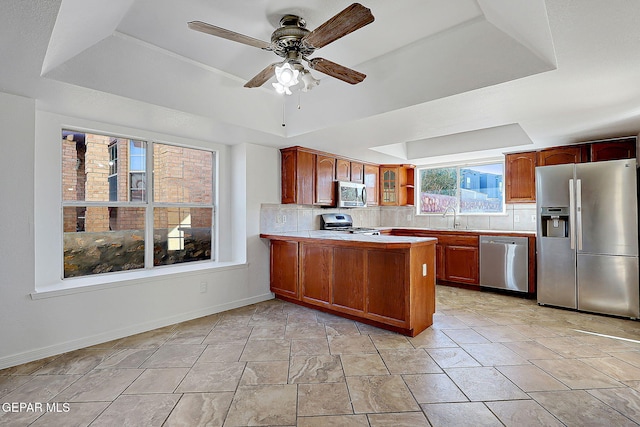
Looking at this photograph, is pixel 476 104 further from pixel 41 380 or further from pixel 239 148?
A: pixel 41 380

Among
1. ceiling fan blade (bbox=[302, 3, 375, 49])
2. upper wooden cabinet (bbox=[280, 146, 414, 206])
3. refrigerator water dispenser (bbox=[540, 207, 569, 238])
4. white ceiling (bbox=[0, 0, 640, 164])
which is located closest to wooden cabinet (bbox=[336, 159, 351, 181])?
upper wooden cabinet (bbox=[280, 146, 414, 206])

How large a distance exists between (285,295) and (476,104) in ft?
10.2

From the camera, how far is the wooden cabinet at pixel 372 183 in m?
5.68

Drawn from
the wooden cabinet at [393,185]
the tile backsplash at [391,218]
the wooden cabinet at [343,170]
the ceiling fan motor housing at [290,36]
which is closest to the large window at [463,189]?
the tile backsplash at [391,218]

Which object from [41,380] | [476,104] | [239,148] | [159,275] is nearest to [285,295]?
[159,275]

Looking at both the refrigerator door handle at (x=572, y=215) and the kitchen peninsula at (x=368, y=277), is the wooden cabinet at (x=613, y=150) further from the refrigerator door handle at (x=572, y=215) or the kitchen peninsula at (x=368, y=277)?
the kitchen peninsula at (x=368, y=277)

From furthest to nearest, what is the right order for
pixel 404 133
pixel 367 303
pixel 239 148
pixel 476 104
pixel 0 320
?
1. pixel 239 148
2. pixel 404 133
3. pixel 367 303
4. pixel 476 104
5. pixel 0 320

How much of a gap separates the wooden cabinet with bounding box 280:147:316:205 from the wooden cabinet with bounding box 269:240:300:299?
2.15 ft

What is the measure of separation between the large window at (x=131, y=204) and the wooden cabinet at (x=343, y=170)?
1.92 metres

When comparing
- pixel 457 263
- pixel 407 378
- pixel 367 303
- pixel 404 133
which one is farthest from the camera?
pixel 457 263

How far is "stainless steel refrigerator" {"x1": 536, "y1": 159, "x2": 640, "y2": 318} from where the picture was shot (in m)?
3.42

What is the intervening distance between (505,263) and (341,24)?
13.6 feet

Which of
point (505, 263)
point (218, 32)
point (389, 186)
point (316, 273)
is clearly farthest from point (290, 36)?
point (389, 186)

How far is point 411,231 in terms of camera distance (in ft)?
18.0
